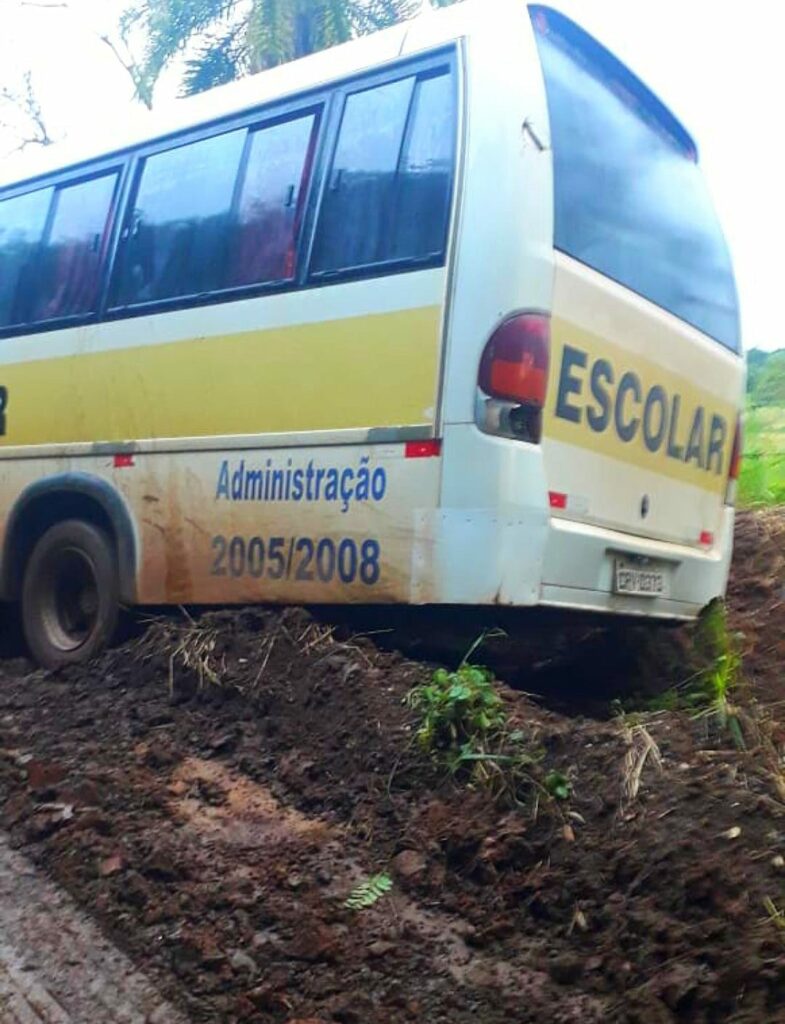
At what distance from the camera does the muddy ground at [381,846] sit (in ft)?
9.23

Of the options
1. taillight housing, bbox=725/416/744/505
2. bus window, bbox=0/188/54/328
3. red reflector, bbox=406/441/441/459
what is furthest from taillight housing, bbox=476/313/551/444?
bus window, bbox=0/188/54/328

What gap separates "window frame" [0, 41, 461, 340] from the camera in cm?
435

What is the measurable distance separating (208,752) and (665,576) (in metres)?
1.87

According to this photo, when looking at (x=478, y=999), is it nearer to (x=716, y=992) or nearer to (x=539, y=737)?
(x=716, y=992)

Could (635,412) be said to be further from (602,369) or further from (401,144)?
(401,144)

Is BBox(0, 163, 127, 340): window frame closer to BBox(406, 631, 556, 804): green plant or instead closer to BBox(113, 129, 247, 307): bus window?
BBox(113, 129, 247, 307): bus window

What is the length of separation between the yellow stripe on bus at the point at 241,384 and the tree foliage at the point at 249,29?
26.4ft

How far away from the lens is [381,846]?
3.46 m

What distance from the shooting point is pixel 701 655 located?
4957mm

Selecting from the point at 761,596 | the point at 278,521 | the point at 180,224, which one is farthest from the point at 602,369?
the point at 761,596

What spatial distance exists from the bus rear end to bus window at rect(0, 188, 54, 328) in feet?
9.08

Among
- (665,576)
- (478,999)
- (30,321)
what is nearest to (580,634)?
Result: (665,576)

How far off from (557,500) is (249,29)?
1035cm

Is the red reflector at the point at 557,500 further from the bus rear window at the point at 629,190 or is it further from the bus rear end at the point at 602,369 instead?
the bus rear window at the point at 629,190
